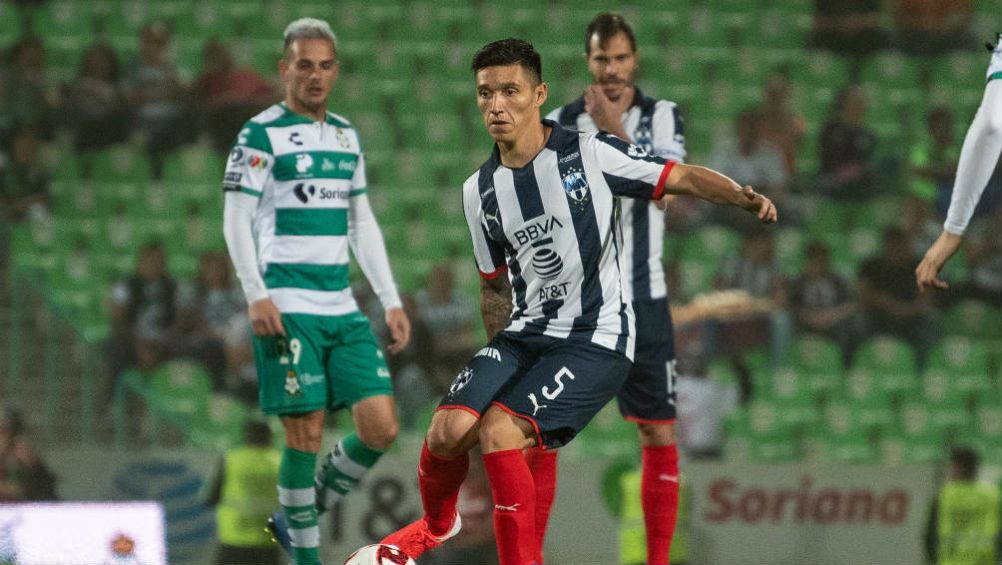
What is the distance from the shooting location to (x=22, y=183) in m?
9.37

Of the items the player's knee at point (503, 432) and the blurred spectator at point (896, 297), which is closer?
the player's knee at point (503, 432)

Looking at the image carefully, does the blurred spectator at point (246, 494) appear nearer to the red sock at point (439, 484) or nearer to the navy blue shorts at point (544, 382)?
the red sock at point (439, 484)

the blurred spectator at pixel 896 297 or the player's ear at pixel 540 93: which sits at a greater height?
the player's ear at pixel 540 93

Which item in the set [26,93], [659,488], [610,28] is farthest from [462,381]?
[26,93]

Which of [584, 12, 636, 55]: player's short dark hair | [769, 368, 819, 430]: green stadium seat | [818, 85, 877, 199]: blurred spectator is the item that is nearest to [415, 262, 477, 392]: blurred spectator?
[769, 368, 819, 430]: green stadium seat

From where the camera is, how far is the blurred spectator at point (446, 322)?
8719 millimetres

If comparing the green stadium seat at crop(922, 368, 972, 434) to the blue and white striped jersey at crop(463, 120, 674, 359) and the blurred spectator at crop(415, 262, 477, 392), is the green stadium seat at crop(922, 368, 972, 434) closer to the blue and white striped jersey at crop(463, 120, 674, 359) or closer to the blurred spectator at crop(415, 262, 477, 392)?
the blurred spectator at crop(415, 262, 477, 392)

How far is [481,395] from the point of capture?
4.23m

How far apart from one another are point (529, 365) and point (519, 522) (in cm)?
54

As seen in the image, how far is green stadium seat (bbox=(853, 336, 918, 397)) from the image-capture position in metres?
9.20

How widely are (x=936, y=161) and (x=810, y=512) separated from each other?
119 inches

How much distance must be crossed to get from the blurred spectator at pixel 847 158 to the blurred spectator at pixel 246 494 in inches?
179

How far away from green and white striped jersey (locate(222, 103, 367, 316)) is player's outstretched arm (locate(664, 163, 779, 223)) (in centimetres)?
152

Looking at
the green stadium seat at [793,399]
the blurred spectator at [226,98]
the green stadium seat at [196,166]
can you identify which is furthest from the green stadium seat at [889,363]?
the green stadium seat at [196,166]
